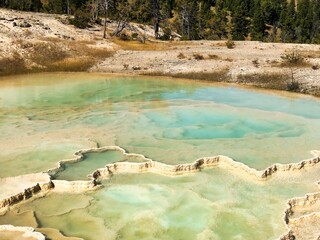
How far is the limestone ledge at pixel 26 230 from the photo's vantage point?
1370 cm

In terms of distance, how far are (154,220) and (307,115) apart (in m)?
18.2

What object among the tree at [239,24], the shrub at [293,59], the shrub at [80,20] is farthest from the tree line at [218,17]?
the shrub at [293,59]

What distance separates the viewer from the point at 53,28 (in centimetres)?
5650

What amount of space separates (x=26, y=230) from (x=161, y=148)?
949 centimetres

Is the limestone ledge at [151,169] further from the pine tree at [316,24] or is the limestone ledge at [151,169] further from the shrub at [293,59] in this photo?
the pine tree at [316,24]

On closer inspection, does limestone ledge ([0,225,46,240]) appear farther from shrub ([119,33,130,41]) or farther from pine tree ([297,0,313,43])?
pine tree ([297,0,313,43])

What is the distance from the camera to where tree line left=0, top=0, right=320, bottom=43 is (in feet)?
262

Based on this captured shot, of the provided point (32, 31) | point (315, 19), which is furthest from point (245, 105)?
point (315, 19)

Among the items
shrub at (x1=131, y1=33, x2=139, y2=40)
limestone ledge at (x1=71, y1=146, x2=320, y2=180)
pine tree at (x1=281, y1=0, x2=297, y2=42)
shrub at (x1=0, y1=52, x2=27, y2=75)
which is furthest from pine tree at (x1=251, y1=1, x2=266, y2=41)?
limestone ledge at (x1=71, y1=146, x2=320, y2=180)

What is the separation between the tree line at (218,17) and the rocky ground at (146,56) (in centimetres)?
1193

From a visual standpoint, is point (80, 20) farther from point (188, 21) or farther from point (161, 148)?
point (161, 148)

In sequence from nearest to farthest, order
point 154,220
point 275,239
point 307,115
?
point 275,239
point 154,220
point 307,115

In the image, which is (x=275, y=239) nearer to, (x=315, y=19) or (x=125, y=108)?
(x=125, y=108)

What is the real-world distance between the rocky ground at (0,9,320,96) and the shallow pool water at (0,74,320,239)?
4.86 meters
